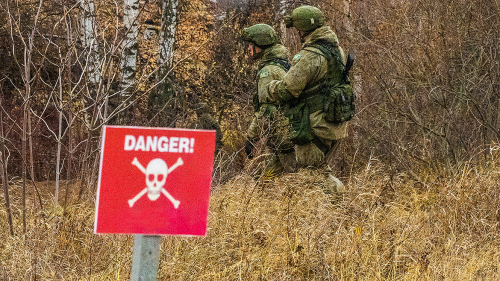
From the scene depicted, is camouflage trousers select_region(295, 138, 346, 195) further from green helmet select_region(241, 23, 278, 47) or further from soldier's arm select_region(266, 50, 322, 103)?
green helmet select_region(241, 23, 278, 47)

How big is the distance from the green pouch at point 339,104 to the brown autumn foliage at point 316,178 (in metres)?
0.47

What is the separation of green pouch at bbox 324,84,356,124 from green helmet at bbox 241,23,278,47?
2.64ft

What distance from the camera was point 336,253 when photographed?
12.3ft

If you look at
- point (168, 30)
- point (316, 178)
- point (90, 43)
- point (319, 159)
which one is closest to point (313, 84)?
point (319, 159)

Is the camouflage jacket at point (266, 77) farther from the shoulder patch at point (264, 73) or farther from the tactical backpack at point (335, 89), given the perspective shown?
the tactical backpack at point (335, 89)

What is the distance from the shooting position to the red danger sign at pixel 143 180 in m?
2.02

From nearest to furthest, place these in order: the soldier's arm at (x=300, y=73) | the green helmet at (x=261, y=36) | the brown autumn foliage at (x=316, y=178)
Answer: the brown autumn foliage at (x=316, y=178), the soldier's arm at (x=300, y=73), the green helmet at (x=261, y=36)

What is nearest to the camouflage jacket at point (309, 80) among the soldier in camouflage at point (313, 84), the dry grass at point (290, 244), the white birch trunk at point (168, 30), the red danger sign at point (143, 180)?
the soldier in camouflage at point (313, 84)

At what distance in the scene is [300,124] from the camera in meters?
5.48

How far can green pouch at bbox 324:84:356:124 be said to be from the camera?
534cm

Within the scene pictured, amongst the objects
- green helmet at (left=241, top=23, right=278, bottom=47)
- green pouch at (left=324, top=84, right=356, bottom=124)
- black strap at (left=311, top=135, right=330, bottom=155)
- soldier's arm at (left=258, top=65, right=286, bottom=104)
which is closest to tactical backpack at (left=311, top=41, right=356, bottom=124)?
green pouch at (left=324, top=84, right=356, bottom=124)

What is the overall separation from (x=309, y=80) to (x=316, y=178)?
2.81 ft

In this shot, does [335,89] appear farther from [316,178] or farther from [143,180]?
[143,180]

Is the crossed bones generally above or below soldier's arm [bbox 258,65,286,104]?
below
